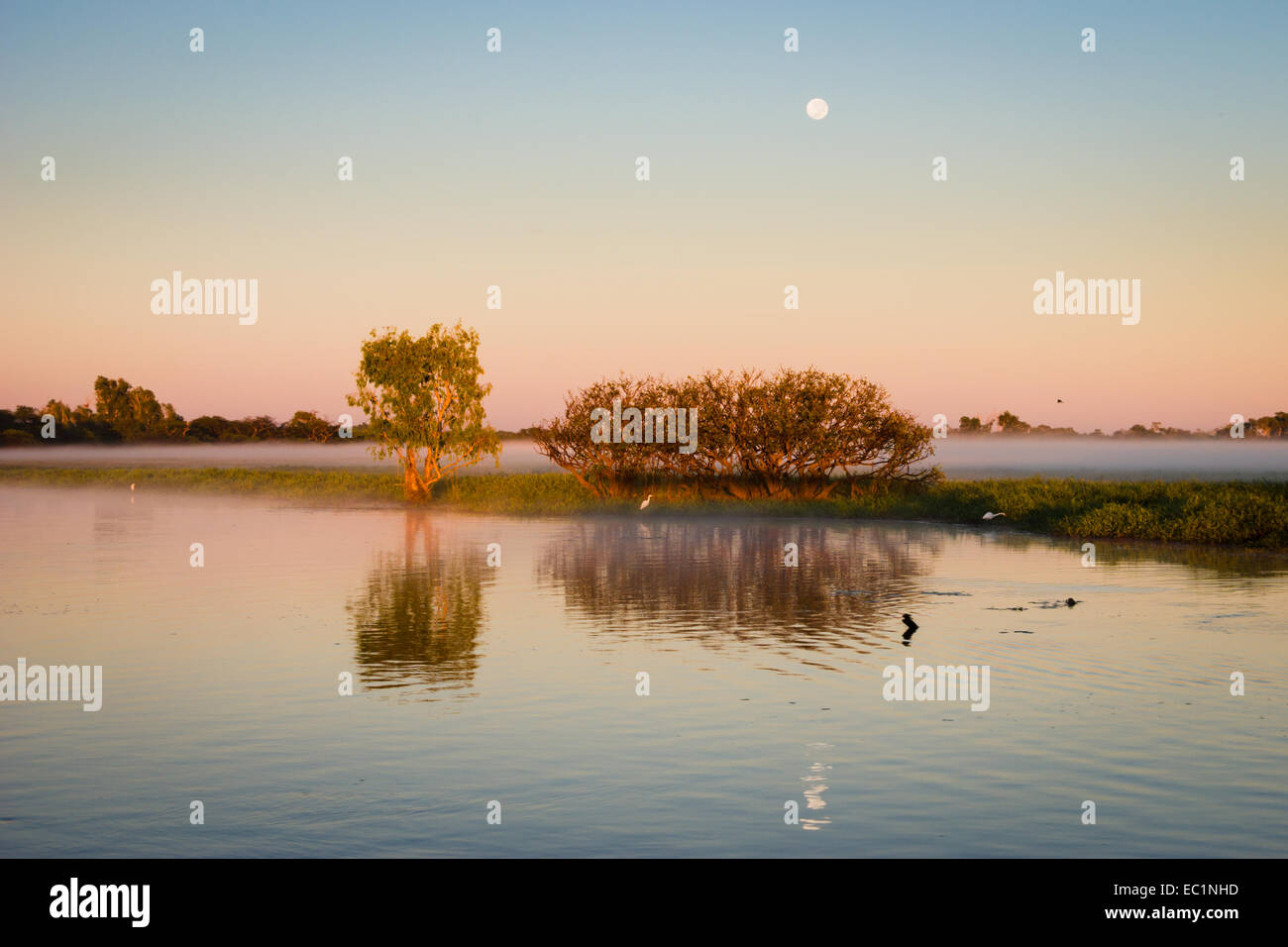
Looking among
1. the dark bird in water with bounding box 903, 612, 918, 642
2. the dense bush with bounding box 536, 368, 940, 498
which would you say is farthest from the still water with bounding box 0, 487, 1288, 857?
the dense bush with bounding box 536, 368, 940, 498

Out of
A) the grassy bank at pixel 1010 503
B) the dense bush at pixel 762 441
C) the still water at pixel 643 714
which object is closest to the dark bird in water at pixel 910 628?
the still water at pixel 643 714

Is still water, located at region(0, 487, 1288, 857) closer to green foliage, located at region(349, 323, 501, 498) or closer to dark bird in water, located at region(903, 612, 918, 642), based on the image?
dark bird in water, located at region(903, 612, 918, 642)

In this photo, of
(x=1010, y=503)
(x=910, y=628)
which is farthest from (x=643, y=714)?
(x=1010, y=503)

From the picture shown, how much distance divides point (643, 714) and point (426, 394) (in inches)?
2028

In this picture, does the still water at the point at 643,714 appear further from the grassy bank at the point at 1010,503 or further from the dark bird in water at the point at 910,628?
the grassy bank at the point at 1010,503

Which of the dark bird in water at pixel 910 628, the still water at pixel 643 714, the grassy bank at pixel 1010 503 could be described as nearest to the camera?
the still water at pixel 643 714

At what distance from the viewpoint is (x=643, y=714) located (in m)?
15.9

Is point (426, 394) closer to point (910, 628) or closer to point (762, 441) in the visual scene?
point (762, 441)

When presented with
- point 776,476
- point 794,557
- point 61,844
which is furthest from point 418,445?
point 61,844

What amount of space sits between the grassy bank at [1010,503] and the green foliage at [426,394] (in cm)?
290

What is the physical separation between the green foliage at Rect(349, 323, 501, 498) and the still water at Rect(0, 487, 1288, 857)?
32.2 m

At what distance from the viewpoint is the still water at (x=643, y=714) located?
11.3 metres
